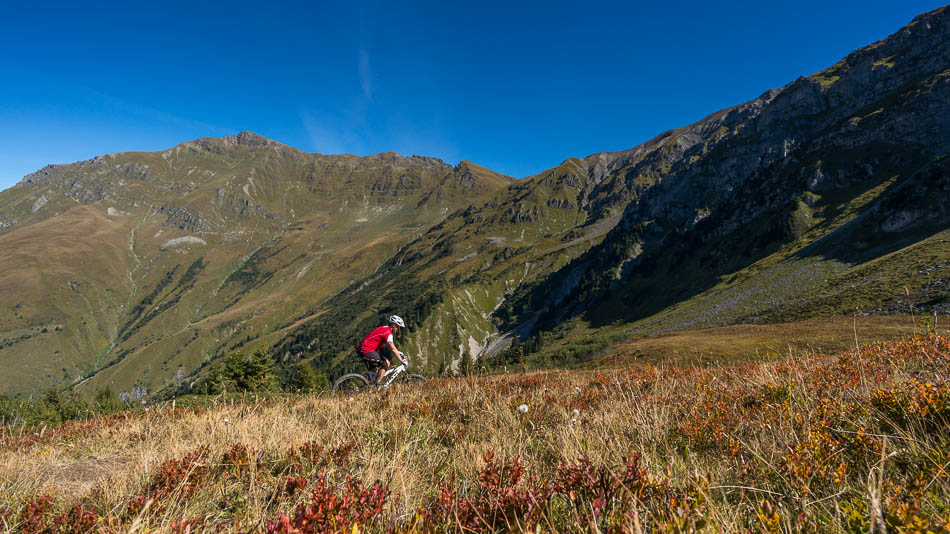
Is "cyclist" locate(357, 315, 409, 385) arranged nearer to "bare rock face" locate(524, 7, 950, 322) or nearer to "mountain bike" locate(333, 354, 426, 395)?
"mountain bike" locate(333, 354, 426, 395)

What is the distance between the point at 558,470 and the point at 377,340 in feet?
30.7

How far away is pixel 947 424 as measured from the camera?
2.90 m

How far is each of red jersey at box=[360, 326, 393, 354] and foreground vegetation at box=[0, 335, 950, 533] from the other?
201 inches

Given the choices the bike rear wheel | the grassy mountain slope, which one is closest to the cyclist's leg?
the bike rear wheel

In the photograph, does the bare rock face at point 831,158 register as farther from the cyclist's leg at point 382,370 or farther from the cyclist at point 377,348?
the cyclist's leg at point 382,370

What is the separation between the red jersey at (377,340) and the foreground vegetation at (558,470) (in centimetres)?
510

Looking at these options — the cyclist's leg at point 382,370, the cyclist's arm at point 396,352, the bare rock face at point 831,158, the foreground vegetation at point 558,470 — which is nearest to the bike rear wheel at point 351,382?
the cyclist's leg at point 382,370

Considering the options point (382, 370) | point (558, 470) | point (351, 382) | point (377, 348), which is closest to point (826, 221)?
point (377, 348)

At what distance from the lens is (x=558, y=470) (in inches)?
106

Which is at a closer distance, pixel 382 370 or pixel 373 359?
Answer: pixel 382 370

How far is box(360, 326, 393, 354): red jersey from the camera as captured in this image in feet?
36.8

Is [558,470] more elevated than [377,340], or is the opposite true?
[377,340]

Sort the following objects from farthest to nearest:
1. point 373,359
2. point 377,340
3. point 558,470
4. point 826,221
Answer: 1. point 826,221
2. point 377,340
3. point 373,359
4. point 558,470

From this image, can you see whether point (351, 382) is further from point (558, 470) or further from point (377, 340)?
point (558, 470)
